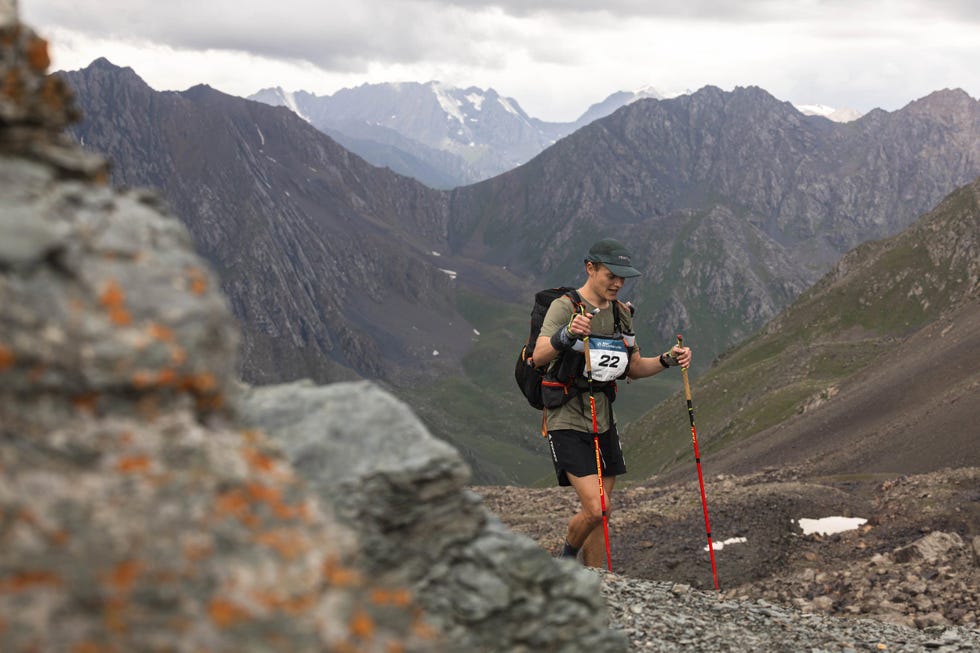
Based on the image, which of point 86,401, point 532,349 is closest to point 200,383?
point 86,401

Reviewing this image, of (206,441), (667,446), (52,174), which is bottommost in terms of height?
(667,446)

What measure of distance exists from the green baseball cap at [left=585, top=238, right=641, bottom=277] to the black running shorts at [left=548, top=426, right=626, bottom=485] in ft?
8.34

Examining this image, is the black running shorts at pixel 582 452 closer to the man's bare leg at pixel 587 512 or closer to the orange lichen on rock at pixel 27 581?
the man's bare leg at pixel 587 512

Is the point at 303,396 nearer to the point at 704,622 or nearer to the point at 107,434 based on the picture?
the point at 107,434

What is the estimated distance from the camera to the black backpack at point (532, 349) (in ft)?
42.0

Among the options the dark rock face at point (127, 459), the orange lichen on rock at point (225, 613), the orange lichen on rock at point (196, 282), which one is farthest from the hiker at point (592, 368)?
the orange lichen on rock at point (225, 613)

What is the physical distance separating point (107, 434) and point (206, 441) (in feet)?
1.81

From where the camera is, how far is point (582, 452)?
1279 cm

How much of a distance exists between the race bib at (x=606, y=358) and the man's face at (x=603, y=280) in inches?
29.4

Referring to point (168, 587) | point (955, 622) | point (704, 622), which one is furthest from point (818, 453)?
point (168, 587)

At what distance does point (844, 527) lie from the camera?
23.7 metres

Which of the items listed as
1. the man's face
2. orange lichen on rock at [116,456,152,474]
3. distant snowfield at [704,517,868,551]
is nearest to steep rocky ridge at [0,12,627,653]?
orange lichen on rock at [116,456,152,474]

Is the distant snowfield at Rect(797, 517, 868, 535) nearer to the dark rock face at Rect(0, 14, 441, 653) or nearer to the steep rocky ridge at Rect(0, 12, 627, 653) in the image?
the steep rocky ridge at Rect(0, 12, 627, 653)

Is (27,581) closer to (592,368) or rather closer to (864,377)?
(592,368)
